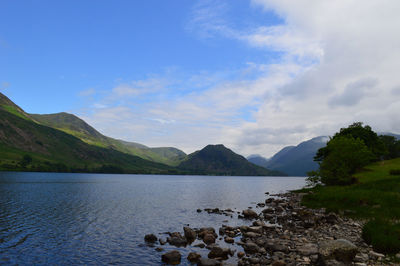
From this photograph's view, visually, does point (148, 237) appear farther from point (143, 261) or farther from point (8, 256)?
point (8, 256)

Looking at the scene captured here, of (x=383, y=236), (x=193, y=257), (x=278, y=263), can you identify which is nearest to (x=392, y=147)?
(x=383, y=236)

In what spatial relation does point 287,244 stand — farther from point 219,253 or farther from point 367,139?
point 367,139

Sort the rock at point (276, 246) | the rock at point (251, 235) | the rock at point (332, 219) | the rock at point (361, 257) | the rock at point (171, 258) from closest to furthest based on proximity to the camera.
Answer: the rock at point (361, 257), the rock at point (171, 258), the rock at point (276, 246), the rock at point (251, 235), the rock at point (332, 219)

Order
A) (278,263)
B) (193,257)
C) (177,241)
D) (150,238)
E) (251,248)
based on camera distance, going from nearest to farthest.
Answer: (278,263) → (193,257) → (251,248) → (177,241) → (150,238)

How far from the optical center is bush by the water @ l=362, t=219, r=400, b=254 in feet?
73.0

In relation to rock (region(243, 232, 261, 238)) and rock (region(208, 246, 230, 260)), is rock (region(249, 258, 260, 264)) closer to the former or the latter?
rock (region(208, 246, 230, 260))

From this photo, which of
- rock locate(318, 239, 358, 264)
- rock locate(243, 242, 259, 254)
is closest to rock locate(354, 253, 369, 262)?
rock locate(318, 239, 358, 264)

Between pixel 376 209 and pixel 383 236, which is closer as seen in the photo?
pixel 383 236

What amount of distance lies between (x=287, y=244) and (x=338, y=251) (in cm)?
953

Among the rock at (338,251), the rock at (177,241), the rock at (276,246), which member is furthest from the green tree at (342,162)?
the rock at (338,251)

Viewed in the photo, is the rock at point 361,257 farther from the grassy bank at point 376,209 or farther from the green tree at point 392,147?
the green tree at point 392,147

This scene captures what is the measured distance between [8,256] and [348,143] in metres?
87.6

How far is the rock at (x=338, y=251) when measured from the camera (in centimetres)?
2116

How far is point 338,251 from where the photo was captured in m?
21.5
